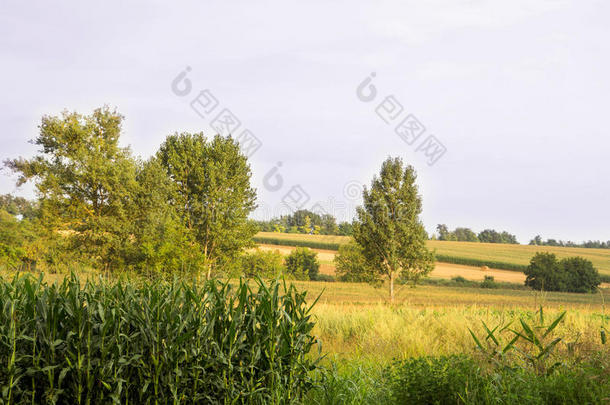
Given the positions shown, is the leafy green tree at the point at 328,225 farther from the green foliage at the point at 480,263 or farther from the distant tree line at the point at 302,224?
the green foliage at the point at 480,263

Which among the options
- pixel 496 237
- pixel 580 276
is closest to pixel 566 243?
pixel 496 237

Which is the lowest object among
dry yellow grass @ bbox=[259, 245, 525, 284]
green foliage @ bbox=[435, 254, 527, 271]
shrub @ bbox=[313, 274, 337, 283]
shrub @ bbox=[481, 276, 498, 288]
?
shrub @ bbox=[313, 274, 337, 283]

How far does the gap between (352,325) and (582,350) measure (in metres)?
6.27

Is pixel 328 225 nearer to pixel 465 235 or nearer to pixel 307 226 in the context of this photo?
pixel 307 226

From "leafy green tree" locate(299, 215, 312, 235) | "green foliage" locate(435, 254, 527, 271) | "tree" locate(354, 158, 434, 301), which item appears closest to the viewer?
"tree" locate(354, 158, 434, 301)

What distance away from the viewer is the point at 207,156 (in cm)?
3859

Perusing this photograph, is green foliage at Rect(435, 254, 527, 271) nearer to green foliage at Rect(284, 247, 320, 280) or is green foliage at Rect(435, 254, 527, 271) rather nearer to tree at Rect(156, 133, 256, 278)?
green foliage at Rect(284, 247, 320, 280)

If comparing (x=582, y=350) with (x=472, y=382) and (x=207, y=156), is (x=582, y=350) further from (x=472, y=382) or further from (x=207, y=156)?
(x=207, y=156)

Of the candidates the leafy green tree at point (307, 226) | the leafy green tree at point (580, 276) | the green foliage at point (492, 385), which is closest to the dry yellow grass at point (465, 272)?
the leafy green tree at point (580, 276)

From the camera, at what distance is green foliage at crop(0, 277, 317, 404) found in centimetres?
410

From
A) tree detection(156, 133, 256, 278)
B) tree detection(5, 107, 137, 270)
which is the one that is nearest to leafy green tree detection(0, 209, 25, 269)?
tree detection(5, 107, 137, 270)

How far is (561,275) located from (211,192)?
36.1 m

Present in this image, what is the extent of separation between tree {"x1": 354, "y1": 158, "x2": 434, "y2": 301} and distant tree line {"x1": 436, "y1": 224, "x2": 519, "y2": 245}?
7750 centimetres

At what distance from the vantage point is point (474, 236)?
107m
